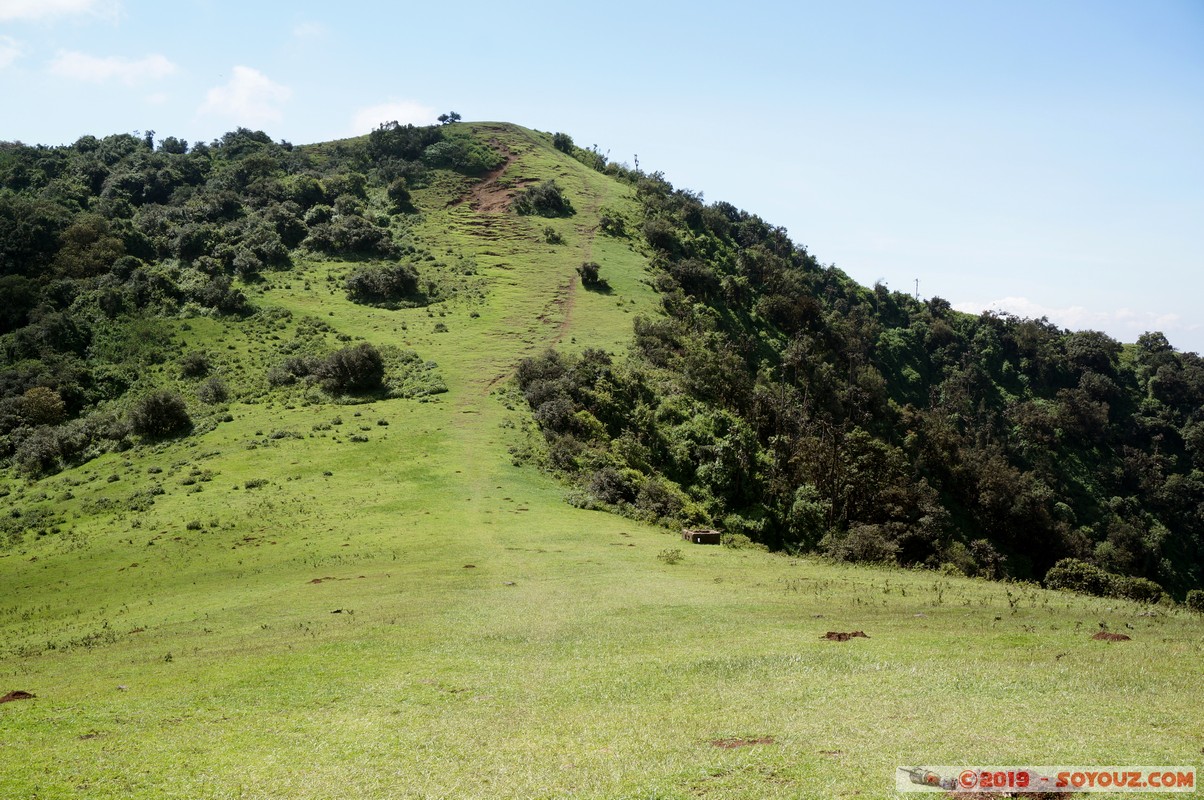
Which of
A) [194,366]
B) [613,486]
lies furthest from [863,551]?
[194,366]

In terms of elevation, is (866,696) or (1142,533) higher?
(866,696)

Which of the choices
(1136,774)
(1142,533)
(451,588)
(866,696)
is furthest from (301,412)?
(1142,533)

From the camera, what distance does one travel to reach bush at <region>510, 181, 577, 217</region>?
135 m

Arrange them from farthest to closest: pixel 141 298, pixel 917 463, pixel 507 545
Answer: pixel 141 298
pixel 917 463
pixel 507 545

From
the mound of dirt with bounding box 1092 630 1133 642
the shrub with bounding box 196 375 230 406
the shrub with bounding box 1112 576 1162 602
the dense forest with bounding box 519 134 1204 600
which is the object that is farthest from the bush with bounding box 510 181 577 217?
the mound of dirt with bounding box 1092 630 1133 642

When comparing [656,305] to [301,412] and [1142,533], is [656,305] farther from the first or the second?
[1142,533]

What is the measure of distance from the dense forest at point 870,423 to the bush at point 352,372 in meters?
15.0

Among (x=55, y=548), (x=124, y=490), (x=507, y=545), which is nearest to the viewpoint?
(x=507, y=545)

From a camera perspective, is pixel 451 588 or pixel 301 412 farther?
pixel 301 412

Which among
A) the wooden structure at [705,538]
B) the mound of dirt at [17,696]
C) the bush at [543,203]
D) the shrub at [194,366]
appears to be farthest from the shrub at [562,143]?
the mound of dirt at [17,696]

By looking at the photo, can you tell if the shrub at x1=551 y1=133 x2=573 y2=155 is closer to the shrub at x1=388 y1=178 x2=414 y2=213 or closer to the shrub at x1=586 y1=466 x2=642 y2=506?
the shrub at x1=388 y1=178 x2=414 y2=213

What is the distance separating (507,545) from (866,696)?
79.8 ft

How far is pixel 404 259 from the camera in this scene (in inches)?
4486

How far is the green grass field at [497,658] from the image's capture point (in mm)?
12648
